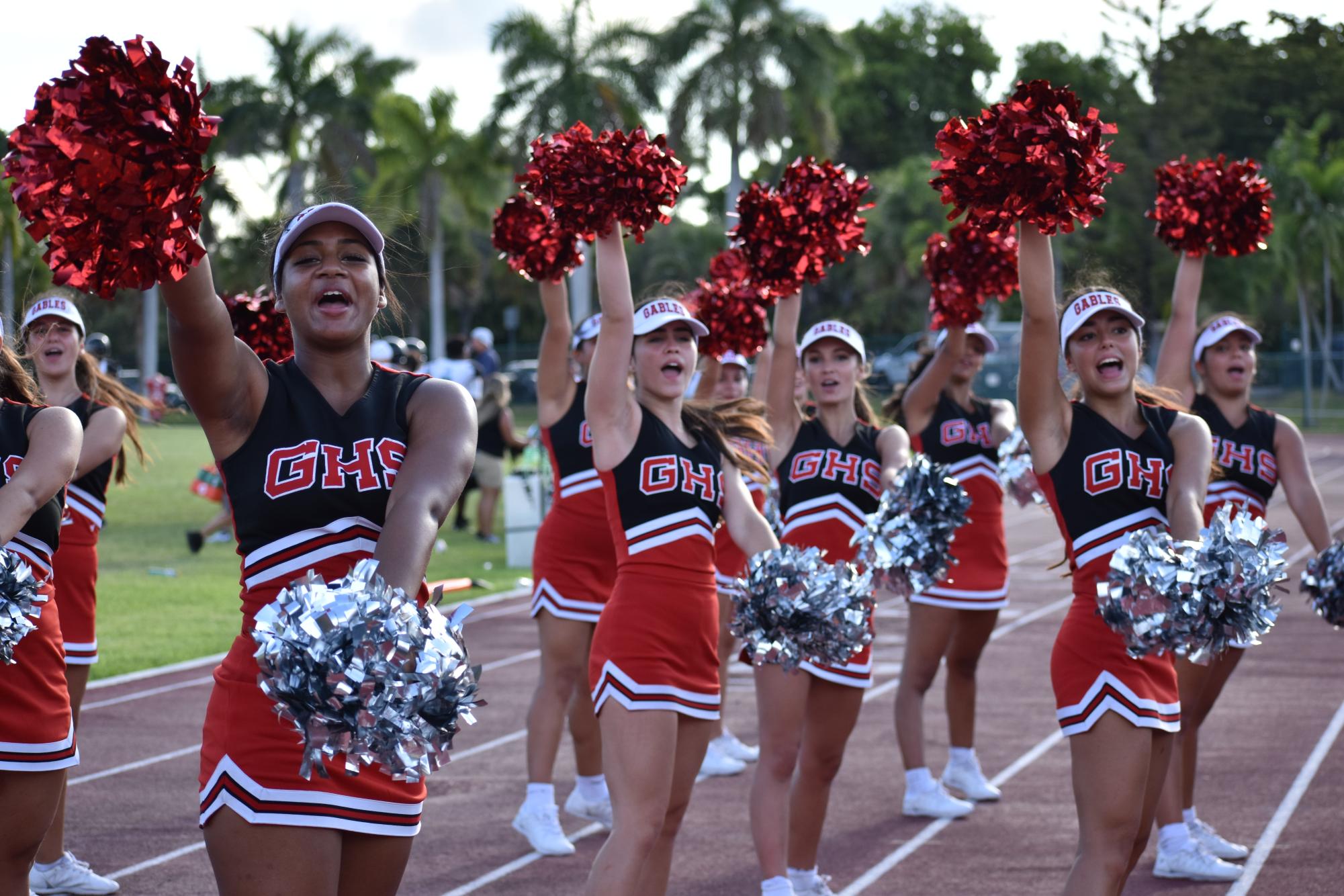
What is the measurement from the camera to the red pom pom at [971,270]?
6590 mm

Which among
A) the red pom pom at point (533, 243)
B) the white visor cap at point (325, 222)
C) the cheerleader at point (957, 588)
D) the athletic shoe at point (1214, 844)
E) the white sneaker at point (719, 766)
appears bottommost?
the white sneaker at point (719, 766)

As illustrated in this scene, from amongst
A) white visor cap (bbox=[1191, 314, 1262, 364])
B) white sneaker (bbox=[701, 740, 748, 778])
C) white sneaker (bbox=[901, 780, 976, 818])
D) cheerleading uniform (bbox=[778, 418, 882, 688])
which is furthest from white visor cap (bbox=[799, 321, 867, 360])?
white sneaker (bbox=[701, 740, 748, 778])

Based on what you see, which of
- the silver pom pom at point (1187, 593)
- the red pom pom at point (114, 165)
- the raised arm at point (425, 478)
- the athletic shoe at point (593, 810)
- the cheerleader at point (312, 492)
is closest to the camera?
the red pom pom at point (114, 165)

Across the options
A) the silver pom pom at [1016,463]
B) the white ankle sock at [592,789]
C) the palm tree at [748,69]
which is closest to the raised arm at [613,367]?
the white ankle sock at [592,789]

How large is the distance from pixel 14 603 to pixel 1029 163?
2660mm

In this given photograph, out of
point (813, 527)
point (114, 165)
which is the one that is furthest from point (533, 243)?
point (114, 165)

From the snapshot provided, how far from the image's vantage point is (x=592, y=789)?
634 cm

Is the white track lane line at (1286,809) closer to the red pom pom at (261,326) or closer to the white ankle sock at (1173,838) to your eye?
the white ankle sock at (1173,838)

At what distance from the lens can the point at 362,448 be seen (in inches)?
110

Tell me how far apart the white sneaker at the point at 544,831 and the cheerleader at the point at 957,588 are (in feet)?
4.94

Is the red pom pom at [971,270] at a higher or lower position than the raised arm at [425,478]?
higher

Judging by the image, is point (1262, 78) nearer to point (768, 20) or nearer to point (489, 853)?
point (768, 20)

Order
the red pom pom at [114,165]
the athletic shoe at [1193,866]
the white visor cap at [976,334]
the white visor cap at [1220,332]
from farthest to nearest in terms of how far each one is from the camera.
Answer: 1. the white visor cap at [976,334]
2. the white visor cap at [1220,332]
3. the athletic shoe at [1193,866]
4. the red pom pom at [114,165]

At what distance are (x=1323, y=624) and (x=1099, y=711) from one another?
8.27m
